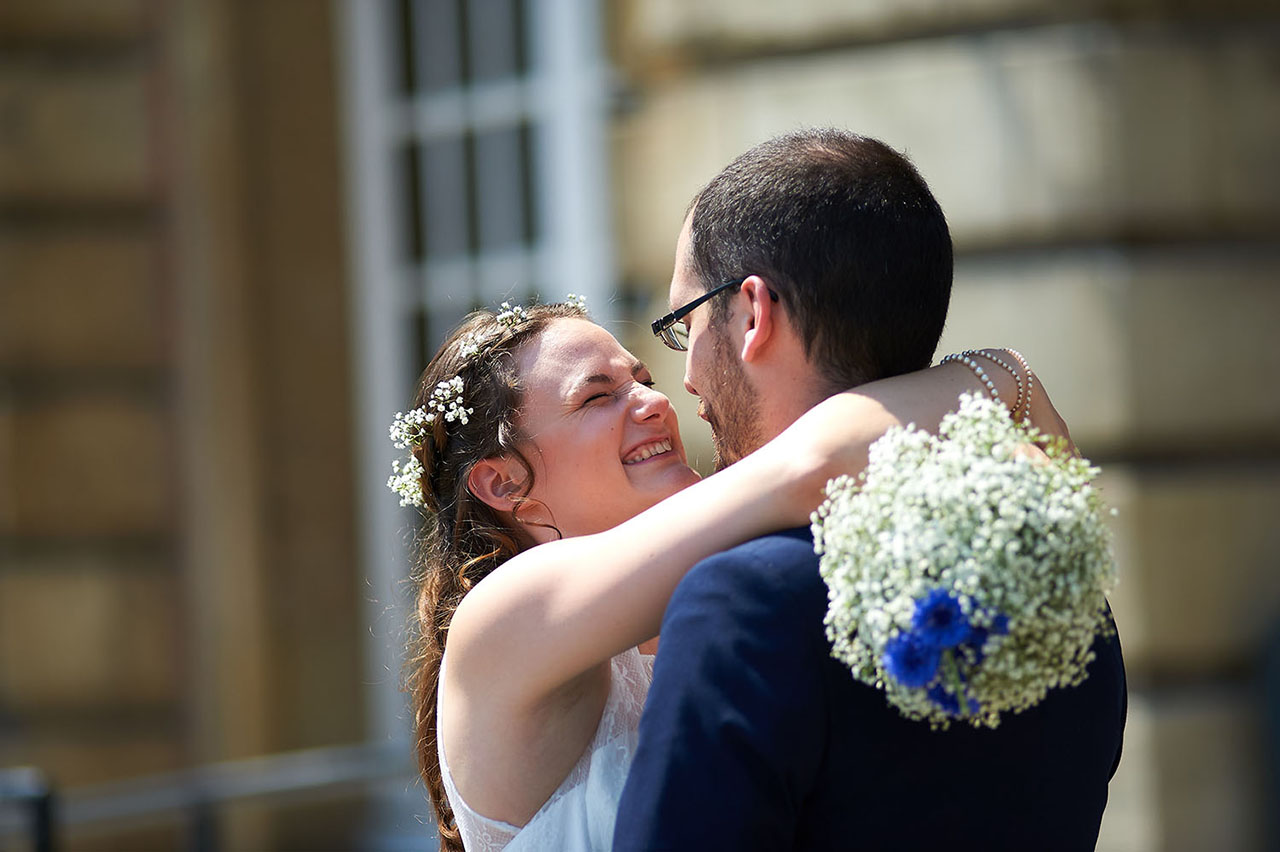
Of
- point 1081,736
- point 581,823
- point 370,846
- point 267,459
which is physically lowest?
point 370,846

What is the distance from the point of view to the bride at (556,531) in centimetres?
188

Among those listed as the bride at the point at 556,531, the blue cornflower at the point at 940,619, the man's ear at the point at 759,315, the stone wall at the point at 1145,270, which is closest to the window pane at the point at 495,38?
the stone wall at the point at 1145,270

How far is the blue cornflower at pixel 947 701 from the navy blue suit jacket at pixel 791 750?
0.09m

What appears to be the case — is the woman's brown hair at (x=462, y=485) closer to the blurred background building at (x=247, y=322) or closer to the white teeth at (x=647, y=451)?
the white teeth at (x=647, y=451)

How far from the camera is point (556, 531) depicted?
2.63 meters

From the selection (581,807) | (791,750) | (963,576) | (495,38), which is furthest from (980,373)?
(495,38)

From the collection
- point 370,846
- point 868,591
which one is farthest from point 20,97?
point 868,591

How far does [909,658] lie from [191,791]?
3.84 m

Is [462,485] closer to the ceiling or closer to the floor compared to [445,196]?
closer to the floor

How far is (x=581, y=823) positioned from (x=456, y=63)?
5.09m

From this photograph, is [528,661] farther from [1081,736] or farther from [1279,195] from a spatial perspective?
[1279,195]

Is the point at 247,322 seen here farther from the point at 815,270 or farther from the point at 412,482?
the point at 815,270

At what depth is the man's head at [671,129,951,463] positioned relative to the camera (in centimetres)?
192

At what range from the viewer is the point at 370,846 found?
21.5ft
